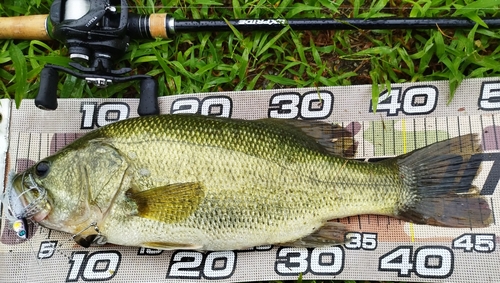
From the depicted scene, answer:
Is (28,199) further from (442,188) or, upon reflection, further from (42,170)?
(442,188)

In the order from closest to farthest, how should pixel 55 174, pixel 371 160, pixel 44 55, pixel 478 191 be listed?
pixel 55 174
pixel 478 191
pixel 371 160
pixel 44 55

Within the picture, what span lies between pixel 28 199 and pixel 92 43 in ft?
3.93

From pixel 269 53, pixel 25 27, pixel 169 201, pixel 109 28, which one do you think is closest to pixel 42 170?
pixel 169 201

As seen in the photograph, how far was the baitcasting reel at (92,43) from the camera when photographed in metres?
3.45

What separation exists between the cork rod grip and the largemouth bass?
3.39 feet

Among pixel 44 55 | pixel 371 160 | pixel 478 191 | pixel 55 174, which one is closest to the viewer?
pixel 55 174

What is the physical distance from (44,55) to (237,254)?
2.26 metres

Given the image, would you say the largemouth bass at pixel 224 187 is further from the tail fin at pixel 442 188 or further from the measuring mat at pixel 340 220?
the measuring mat at pixel 340 220

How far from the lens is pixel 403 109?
3.74 m

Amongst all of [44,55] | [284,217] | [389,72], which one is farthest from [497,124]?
[44,55]

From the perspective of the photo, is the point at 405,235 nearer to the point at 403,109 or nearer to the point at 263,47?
the point at 403,109

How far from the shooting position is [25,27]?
3.75m

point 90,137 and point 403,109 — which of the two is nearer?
point 90,137

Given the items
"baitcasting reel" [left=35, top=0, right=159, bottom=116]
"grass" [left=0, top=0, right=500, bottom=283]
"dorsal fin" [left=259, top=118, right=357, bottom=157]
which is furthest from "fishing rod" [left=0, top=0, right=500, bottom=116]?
"dorsal fin" [left=259, top=118, right=357, bottom=157]
